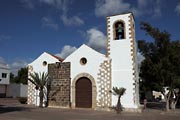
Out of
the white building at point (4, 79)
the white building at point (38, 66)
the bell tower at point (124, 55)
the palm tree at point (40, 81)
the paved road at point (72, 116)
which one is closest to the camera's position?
the paved road at point (72, 116)

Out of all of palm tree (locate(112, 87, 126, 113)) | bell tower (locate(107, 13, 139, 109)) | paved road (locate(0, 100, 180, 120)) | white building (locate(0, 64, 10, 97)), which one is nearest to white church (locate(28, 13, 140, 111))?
bell tower (locate(107, 13, 139, 109))

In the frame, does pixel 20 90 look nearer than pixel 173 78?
No

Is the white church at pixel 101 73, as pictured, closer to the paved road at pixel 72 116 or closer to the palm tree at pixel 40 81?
the palm tree at pixel 40 81

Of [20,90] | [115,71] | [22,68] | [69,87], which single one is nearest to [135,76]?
[115,71]

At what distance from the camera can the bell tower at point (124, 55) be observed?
21359 mm

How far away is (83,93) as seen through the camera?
23.3 meters

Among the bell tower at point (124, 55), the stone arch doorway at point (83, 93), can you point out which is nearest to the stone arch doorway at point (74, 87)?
the stone arch doorway at point (83, 93)

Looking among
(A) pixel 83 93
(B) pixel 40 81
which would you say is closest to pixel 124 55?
(A) pixel 83 93

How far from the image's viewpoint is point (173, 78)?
895 inches

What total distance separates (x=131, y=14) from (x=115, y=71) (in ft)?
18.7

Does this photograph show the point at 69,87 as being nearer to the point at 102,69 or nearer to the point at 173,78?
the point at 102,69

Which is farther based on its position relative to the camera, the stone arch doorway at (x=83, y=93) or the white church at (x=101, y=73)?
the stone arch doorway at (x=83, y=93)

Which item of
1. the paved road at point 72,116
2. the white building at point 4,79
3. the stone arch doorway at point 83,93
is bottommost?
the paved road at point 72,116

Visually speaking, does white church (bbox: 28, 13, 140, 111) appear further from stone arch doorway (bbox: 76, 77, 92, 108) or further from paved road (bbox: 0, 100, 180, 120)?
paved road (bbox: 0, 100, 180, 120)
